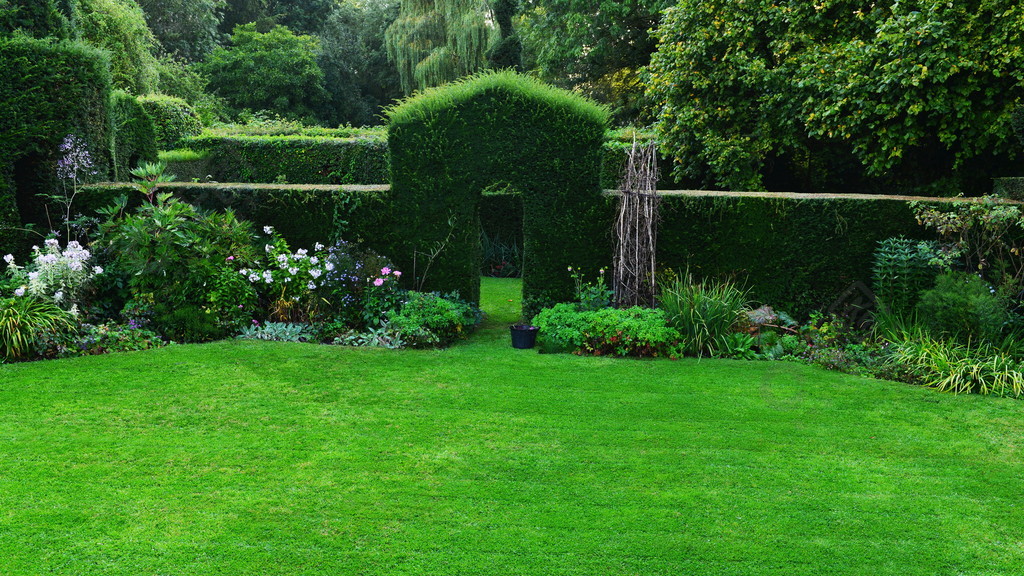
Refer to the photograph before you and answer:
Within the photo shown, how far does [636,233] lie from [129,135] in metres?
8.37

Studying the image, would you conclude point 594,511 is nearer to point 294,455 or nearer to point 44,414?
point 294,455

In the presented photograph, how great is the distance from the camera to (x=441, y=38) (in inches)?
960

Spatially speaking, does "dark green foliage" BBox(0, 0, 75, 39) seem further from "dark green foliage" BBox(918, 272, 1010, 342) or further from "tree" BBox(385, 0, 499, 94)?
"tree" BBox(385, 0, 499, 94)

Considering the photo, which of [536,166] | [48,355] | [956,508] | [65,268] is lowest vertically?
[956,508]

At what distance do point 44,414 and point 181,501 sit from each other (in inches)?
84.2

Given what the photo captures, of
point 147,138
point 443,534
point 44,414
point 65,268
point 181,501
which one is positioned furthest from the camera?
point 147,138

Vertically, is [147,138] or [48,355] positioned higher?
[147,138]

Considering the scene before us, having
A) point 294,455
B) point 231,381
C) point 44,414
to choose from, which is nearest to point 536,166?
point 231,381

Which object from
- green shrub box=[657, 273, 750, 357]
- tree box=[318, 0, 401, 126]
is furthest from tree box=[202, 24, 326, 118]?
green shrub box=[657, 273, 750, 357]

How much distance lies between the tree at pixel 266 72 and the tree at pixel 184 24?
112 cm

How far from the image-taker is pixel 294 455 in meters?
4.60

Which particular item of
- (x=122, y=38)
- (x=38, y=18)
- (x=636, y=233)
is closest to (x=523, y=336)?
(x=636, y=233)

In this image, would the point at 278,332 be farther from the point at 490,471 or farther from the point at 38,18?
the point at 38,18

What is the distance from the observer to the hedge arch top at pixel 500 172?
28.1 ft
